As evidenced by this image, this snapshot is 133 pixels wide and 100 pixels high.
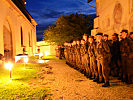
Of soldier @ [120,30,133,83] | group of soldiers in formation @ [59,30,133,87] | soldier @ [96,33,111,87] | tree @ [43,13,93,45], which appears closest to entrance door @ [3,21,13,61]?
tree @ [43,13,93,45]

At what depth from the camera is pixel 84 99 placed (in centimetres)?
466

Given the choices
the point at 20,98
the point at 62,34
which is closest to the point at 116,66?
the point at 20,98

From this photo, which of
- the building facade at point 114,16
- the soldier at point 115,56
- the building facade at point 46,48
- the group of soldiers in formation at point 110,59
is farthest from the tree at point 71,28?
the group of soldiers in formation at point 110,59

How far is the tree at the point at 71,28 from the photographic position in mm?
22797

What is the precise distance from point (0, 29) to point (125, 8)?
11.8m

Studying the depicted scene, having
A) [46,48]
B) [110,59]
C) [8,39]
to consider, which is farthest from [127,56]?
[46,48]

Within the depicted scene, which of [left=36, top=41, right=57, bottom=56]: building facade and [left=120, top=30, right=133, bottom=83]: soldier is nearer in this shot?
[left=120, top=30, right=133, bottom=83]: soldier

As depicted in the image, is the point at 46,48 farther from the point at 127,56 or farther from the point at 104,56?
the point at 104,56

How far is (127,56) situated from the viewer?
258 inches

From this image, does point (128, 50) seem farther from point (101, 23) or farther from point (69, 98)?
point (101, 23)

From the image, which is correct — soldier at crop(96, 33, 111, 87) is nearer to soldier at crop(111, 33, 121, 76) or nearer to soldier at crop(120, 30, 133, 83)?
soldier at crop(120, 30, 133, 83)

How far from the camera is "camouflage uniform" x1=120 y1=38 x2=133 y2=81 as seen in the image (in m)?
6.41

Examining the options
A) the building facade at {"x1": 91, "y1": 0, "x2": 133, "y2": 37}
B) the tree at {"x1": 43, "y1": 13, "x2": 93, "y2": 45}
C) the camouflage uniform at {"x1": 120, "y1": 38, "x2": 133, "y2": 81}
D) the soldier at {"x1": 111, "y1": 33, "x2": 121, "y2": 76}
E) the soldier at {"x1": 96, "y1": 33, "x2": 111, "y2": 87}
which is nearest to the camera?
the soldier at {"x1": 96, "y1": 33, "x2": 111, "y2": 87}

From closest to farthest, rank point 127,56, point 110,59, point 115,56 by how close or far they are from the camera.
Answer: point 110,59
point 127,56
point 115,56
